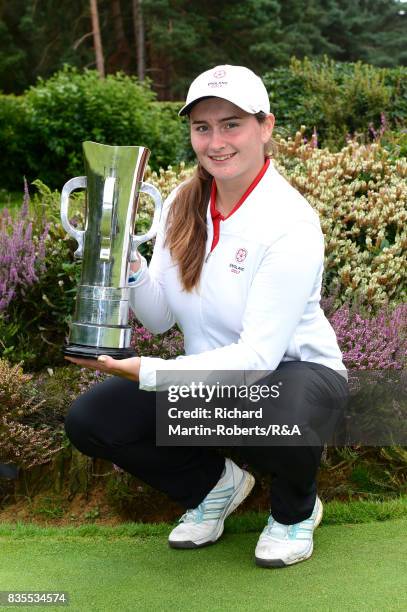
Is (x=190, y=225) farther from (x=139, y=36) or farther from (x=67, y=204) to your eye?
(x=139, y=36)

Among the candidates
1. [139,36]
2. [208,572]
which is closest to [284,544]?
[208,572]

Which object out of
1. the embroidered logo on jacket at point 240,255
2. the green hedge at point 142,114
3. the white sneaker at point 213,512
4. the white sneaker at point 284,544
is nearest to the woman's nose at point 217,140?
the embroidered logo on jacket at point 240,255

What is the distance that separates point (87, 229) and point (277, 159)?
2.55 metres

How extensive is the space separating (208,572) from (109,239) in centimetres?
119

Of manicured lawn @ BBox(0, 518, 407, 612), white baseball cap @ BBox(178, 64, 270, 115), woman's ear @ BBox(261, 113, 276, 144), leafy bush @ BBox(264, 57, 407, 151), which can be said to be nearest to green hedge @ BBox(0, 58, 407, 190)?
leafy bush @ BBox(264, 57, 407, 151)

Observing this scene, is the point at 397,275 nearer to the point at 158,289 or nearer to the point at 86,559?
the point at 158,289

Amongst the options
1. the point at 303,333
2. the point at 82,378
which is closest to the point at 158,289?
the point at 303,333

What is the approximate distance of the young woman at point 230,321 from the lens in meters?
2.77

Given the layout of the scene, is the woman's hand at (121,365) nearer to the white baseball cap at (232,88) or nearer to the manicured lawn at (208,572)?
the manicured lawn at (208,572)

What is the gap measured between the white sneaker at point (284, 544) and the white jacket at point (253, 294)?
0.58 meters

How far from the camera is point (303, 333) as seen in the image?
299cm

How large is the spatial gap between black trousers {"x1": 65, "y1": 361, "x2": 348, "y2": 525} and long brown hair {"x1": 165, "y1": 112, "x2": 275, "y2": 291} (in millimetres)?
456

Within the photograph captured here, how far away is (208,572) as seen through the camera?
2939 millimetres

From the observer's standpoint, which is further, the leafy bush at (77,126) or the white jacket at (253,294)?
the leafy bush at (77,126)
